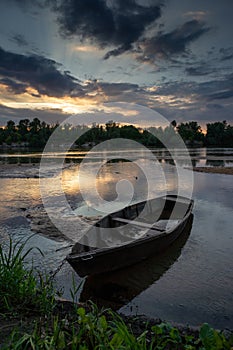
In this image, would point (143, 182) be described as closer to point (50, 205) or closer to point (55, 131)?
point (50, 205)

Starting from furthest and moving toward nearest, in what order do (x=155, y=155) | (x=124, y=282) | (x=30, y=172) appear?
(x=155, y=155)
(x=30, y=172)
(x=124, y=282)

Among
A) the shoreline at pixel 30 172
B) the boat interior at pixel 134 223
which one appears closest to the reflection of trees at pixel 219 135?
the shoreline at pixel 30 172

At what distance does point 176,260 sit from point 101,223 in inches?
94.7

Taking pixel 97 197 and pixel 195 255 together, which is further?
pixel 97 197

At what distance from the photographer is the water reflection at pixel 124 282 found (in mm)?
5879

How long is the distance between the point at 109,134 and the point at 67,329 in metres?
121

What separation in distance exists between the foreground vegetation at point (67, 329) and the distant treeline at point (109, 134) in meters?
108

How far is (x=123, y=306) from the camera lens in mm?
5582

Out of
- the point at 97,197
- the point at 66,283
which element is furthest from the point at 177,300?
the point at 97,197

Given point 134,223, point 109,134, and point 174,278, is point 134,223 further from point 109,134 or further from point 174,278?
point 109,134

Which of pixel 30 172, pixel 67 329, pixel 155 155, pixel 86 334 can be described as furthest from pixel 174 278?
pixel 155 155

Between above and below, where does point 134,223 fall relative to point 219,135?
below

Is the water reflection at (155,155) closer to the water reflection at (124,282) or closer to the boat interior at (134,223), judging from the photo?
the boat interior at (134,223)

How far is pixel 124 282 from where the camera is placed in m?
6.52
